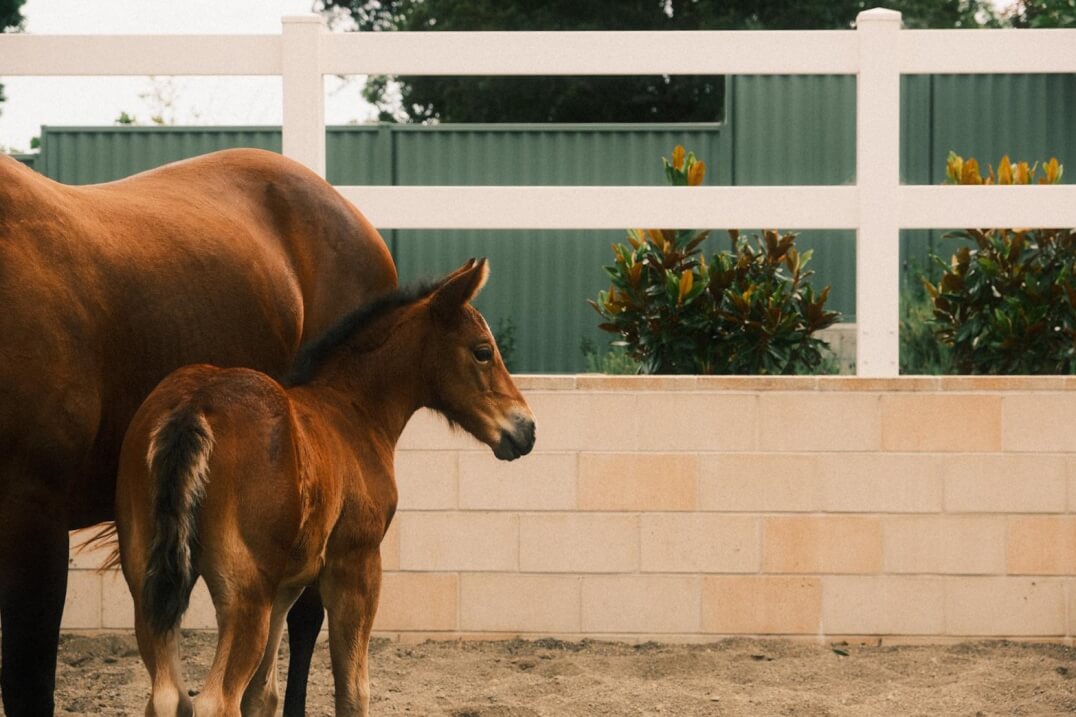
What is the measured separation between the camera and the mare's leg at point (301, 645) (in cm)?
440

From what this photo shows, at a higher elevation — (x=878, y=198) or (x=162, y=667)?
(x=878, y=198)

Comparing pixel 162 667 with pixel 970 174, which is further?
pixel 970 174

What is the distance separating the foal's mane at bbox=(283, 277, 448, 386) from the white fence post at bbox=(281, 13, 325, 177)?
2.13 m

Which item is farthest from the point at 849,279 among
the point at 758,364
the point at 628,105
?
the point at 628,105

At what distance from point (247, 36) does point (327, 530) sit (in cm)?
318

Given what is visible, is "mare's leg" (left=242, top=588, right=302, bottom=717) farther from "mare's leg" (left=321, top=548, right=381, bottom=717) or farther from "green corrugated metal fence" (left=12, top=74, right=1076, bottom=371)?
"green corrugated metal fence" (left=12, top=74, right=1076, bottom=371)

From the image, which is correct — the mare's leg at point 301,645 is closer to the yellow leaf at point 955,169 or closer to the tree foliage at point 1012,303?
the tree foliage at point 1012,303

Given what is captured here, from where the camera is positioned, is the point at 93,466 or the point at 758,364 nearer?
the point at 93,466

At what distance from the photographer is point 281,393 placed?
10.9 feet

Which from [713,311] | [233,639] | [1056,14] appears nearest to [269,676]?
[233,639]

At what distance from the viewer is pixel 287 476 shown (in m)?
3.19

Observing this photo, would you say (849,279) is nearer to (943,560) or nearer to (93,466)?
(943,560)

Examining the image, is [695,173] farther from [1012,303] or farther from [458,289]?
[458,289]

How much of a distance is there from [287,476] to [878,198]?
135 inches
